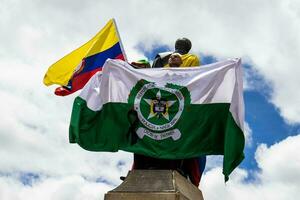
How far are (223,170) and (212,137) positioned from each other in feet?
2.10

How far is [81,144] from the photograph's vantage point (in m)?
9.65

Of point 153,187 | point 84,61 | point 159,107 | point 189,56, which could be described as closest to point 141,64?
point 189,56

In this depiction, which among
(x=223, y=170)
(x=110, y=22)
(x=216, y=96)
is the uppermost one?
(x=110, y=22)

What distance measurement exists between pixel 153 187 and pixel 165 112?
5.32ft

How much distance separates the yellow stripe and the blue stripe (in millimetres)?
86

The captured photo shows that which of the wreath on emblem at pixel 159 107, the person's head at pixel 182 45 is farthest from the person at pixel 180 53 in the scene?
the wreath on emblem at pixel 159 107

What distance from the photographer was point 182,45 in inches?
417

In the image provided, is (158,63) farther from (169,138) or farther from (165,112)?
(169,138)

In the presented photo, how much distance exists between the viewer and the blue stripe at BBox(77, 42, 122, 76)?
41.4 feet

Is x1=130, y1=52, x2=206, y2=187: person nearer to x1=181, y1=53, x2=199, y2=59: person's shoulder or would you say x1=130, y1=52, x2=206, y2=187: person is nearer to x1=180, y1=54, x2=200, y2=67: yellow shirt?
x1=180, y1=54, x2=200, y2=67: yellow shirt

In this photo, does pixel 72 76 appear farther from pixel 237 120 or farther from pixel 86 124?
pixel 237 120

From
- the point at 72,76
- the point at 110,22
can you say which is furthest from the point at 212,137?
the point at 110,22

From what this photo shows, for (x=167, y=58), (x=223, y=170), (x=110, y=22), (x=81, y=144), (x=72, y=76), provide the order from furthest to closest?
(x=110, y=22) < (x=72, y=76) < (x=167, y=58) < (x=81, y=144) < (x=223, y=170)

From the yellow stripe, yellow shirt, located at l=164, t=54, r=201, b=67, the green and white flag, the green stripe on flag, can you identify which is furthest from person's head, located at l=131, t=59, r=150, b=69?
the yellow stripe
